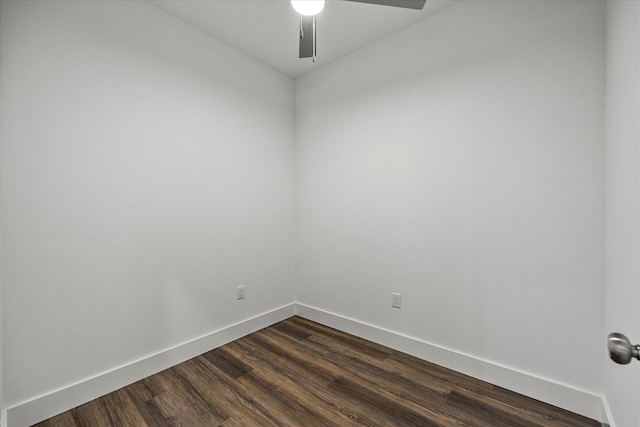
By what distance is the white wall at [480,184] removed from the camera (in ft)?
4.91

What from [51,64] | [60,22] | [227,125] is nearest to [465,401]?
[227,125]

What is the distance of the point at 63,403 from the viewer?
152 cm

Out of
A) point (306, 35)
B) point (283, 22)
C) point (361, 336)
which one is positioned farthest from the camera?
point (361, 336)

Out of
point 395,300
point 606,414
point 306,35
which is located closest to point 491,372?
point 606,414

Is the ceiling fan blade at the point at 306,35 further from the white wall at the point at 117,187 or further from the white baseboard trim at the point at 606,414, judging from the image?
the white baseboard trim at the point at 606,414

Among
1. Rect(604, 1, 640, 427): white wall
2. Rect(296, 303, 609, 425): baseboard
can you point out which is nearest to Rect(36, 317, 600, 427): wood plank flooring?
Rect(296, 303, 609, 425): baseboard

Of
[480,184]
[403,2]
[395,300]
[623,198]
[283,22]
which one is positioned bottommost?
[395,300]

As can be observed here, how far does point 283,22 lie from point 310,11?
1051 millimetres

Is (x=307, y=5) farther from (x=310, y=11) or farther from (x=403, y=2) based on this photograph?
(x=403, y=2)

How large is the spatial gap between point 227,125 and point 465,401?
2.55 metres

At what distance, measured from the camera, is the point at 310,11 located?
1.18 m

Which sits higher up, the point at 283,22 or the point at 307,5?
the point at 283,22

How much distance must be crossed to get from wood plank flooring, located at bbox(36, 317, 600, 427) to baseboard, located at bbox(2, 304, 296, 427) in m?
0.05

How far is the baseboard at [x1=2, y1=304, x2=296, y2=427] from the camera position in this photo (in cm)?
141
